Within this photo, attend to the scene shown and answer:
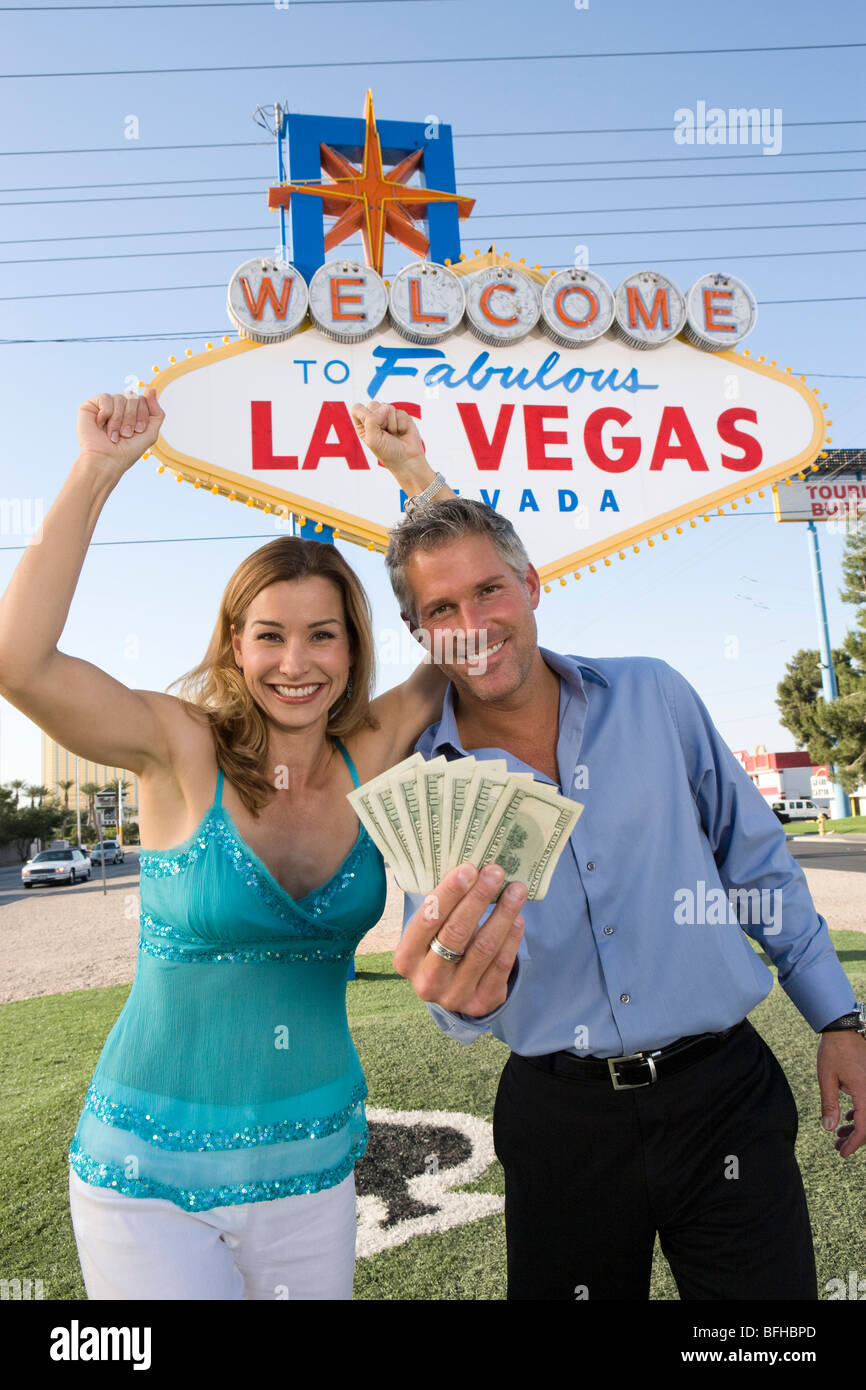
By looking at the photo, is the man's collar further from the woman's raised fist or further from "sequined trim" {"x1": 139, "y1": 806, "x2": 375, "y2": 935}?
the woman's raised fist

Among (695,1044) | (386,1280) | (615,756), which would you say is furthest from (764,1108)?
(386,1280)

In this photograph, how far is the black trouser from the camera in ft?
6.91

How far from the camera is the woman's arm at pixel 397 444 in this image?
10.2ft

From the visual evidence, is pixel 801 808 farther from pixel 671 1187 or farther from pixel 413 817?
pixel 413 817

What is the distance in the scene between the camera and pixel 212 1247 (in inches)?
73.7

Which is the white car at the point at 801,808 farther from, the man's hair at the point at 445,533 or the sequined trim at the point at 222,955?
the sequined trim at the point at 222,955

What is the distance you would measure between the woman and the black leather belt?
567 mm

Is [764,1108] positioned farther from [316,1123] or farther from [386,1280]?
[386,1280]

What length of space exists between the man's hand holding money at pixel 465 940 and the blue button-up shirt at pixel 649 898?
294 mm

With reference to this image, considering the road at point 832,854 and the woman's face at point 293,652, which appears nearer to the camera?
the woman's face at point 293,652

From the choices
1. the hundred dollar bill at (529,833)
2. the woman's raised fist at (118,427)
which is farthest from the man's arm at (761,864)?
the woman's raised fist at (118,427)

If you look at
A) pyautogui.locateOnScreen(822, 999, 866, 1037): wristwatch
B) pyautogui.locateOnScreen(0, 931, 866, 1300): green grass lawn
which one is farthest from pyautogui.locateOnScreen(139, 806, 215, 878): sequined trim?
pyautogui.locateOnScreen(0, 931, 866, 1300): green grass lawn

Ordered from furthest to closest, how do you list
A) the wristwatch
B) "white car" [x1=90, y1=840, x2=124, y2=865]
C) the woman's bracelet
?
1. "white car" [x1=90, y1=840, x2=124, y2=865]
2. the woman's bracelet
3. the wristwatch

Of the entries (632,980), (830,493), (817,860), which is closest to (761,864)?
(632,980)
